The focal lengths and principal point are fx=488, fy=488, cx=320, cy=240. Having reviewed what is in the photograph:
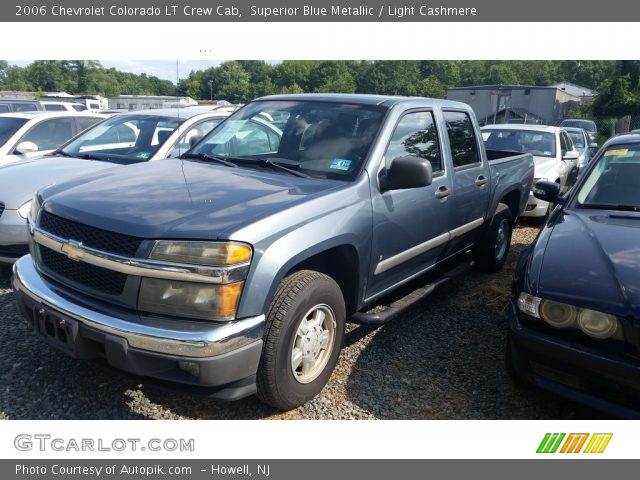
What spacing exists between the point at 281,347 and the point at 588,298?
1666mm

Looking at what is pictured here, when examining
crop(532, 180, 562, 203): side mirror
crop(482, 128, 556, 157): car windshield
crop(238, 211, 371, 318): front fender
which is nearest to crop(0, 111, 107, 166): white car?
crop(238, 211, 371, 318): front fender

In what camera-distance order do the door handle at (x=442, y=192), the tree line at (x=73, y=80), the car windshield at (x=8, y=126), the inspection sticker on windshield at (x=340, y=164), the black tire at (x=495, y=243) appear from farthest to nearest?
the tree line at (x=73, y=80), the car windshield at (x=8, y=126), the black tire at (x=495, y=243), the door handle at (x=442, y=192), the inspection sticker on windshield at (x=340, y=164)

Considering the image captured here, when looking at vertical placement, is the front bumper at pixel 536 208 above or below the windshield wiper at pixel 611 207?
below

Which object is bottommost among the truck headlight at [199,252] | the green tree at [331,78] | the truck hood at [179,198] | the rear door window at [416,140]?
the truck headlight at [199,252]

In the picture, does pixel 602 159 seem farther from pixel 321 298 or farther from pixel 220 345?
pixel 220 345

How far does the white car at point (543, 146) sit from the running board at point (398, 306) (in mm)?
4550

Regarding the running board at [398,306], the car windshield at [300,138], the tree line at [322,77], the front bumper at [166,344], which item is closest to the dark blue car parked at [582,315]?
the running board at [398,306]

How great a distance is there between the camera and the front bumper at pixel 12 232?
14.2 ft

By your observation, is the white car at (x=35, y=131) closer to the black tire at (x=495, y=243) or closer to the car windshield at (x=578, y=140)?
the black tire at (x=495, y=243)

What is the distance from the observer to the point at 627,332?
98.0 inches

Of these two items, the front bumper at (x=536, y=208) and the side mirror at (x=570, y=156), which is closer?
the front bumper at (x=536, y=208)

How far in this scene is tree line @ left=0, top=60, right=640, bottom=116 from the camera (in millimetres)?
65312

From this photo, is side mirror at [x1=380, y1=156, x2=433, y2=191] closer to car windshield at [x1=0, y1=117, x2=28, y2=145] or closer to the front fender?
the front fender

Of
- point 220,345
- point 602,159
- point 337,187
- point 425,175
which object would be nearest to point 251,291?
point 220,345
